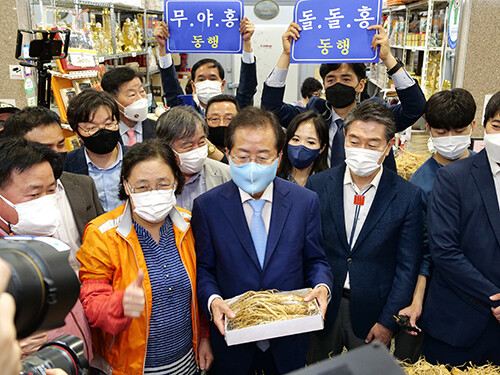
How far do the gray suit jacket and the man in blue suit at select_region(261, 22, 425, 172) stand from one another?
65cm

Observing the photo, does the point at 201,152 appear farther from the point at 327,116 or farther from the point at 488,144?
the point at 488,144

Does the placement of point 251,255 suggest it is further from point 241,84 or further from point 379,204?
point 241,84

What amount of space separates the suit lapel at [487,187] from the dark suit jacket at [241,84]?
75.0 inches

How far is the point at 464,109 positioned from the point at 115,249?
6.08ft

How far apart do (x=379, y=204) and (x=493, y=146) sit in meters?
0.54

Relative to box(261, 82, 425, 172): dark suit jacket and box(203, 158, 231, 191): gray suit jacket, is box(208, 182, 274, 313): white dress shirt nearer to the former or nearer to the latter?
box(203, 158, 231, 191): gray suit jacket

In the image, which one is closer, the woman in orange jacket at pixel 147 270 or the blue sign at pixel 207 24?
the woman in orange jacket at pixel 147 270

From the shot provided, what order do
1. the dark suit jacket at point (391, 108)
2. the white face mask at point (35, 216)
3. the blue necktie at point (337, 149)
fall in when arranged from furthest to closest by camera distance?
the blue necktie at point (337, 149) → the dark suit jacket at point (391, 108) → the white face mask at point (35, 216)

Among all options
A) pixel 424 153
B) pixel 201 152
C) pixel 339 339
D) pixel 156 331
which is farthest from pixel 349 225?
pixel 424 153

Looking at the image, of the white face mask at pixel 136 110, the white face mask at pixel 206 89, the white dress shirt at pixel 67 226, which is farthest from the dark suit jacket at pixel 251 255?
the white face mask at pixel 206 89

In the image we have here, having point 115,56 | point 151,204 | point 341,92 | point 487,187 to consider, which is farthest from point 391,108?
point 115,56

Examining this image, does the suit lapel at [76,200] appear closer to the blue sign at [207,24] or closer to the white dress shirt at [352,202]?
the white dress shirt at [352,202]

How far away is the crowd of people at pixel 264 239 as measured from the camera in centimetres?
176

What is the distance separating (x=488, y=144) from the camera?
196 cm
